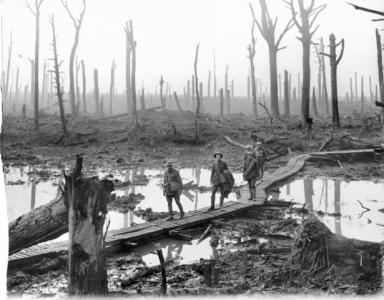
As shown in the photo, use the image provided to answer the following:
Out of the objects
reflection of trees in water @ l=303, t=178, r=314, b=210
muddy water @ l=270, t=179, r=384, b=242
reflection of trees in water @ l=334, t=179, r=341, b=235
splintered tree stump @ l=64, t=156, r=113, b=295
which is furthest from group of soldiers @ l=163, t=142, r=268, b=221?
splintered tree stump @ l=64, t=156, r=113, b=295

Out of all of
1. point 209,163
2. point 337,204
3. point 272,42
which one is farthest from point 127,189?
point 272,42

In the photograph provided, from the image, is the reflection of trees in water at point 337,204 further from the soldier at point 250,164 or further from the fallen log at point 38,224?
the fallen log at point 38,224

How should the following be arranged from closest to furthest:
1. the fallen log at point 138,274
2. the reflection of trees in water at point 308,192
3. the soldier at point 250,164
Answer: the fallen log at point 138,274 < the soldier at point 250,164 < the reflection of trees in water at point 308,192

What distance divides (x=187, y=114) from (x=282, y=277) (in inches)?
881

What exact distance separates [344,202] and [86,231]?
777cm

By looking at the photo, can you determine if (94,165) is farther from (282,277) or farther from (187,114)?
(187,114)

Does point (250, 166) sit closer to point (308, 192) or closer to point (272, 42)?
point (308, 192)

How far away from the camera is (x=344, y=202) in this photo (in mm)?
9398

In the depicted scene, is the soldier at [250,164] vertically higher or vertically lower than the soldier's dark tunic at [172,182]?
higher

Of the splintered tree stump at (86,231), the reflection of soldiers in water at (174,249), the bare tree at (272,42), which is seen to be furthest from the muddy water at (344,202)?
the bare tree at (272,42)

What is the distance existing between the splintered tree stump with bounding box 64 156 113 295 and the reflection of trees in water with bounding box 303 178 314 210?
6745mm

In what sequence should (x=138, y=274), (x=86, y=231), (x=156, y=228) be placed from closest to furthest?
(x=86, y=231)
(x=138, y=274)
(x=156, y=228)

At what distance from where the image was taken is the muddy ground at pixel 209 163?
415cm

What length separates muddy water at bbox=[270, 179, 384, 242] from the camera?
724 cm
